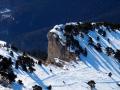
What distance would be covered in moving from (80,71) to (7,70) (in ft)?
53.2

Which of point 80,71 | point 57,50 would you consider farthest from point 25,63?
point 57,50

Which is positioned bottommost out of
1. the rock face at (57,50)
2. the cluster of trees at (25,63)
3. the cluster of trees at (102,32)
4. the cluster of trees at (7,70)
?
the cluster of trees at (7,70)

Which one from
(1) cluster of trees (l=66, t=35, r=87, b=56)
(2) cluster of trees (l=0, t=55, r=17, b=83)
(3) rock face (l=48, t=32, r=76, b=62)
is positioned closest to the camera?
(2) cluster of trees (l=0, t=55, r=17, b=83)

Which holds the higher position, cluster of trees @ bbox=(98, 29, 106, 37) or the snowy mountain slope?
cluster of trees @ bbox=(98, 29, 106, 37)

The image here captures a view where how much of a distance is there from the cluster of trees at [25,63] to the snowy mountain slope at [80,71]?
621mm

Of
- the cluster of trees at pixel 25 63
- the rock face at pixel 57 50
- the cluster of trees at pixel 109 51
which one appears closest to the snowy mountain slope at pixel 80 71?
the cluster of trees at pixel 109 51

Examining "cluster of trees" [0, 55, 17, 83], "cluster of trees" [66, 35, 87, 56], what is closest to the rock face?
"cluster of trees" [66, 35, 87, 56]

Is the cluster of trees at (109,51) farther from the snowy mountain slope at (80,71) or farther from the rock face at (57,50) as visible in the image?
the rock face at (57,50)

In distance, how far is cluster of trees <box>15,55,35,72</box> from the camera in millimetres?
103838

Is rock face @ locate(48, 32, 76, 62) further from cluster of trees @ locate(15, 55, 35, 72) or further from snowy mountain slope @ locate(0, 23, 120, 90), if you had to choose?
cluster of trees @ locate(15, 55, 35, 72)

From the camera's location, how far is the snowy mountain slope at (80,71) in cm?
10131

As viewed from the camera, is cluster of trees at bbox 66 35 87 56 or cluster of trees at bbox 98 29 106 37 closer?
cluster of trees at bbox 66 35 87 56

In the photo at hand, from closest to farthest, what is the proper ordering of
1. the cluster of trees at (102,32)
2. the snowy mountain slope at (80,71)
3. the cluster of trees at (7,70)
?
the cluster of trees at (7,70)
the snowy mountain slope at (80,71)
the cluster of trees at (102,32)

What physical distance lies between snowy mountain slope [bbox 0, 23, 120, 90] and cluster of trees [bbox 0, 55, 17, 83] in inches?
34.9
